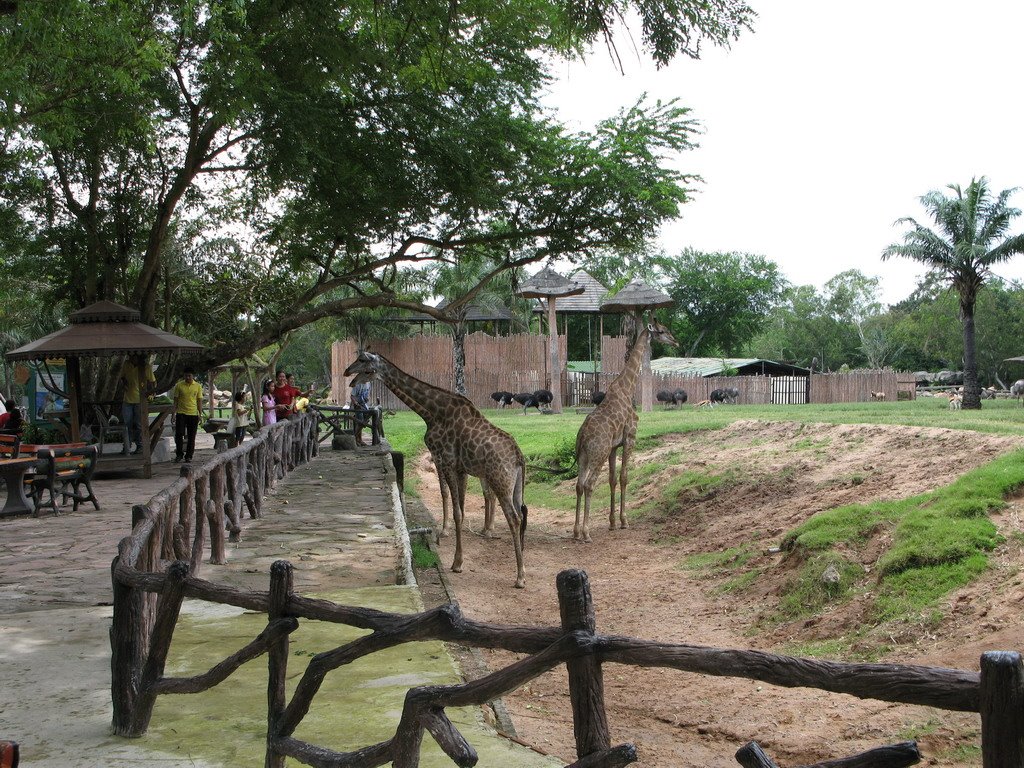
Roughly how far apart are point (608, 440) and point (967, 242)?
18.0 metres

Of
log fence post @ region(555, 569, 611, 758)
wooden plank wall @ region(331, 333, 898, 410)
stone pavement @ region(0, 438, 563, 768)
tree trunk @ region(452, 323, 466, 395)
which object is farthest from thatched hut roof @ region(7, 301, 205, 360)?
tree trunk @ region(452, 323, 466, 395)

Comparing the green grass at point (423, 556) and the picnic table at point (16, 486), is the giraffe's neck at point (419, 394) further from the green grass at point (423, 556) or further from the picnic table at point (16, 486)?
the picnic table at point (16, 486)

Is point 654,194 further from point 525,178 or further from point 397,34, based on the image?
point 397,34

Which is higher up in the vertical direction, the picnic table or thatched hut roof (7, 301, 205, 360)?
thatched hut roof (7, 301, 205, 360)

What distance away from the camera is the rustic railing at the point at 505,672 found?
7.94ft

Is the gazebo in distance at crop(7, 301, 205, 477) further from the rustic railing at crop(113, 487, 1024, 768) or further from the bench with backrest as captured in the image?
the rustic railing at crop(113, 487, 1024, 768)

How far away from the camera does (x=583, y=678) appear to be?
3.31m

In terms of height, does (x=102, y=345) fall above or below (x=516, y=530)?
above

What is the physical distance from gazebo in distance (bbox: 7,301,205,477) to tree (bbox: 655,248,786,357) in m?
41.6

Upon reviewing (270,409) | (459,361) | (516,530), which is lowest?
(516,530)

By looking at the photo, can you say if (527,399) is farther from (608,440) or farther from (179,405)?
(608,440)

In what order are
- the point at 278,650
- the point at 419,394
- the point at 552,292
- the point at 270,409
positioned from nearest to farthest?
1. the point at 278,650
2. the point at 419,394
3. the point at 270,409
4. the point at 552,292

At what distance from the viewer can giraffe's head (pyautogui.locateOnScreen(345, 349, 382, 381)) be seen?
11461mm

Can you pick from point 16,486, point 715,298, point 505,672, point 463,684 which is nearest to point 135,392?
point 16,486
